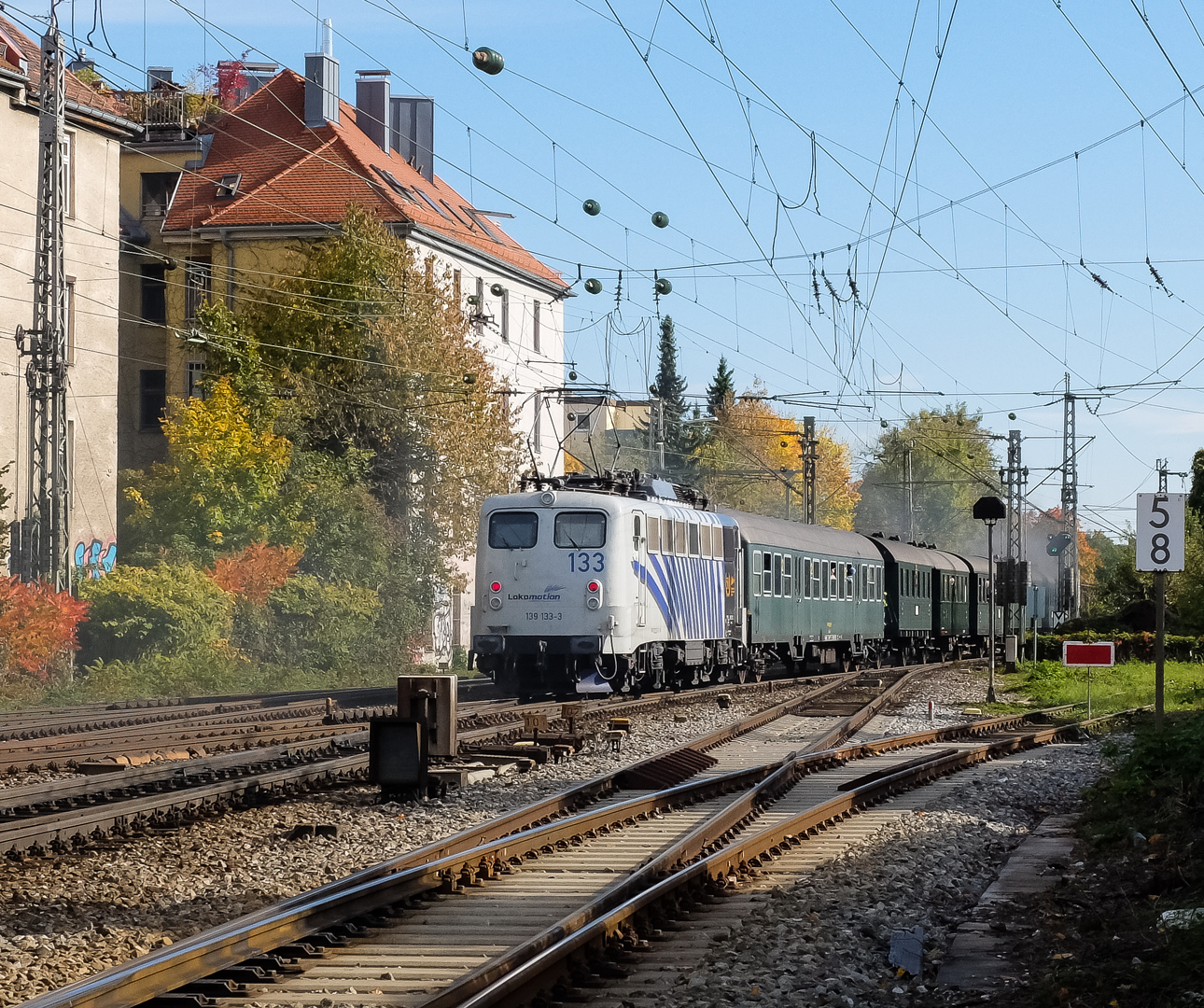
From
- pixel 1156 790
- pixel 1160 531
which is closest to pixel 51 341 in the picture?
pixel 1160 531

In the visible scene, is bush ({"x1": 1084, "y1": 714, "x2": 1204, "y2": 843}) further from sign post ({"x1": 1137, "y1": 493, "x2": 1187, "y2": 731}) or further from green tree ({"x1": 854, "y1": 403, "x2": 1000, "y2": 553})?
green tree ({"x1": 854, "y1": 403, "x2": 1000, "y2": 553})

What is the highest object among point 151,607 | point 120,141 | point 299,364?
point 120,141

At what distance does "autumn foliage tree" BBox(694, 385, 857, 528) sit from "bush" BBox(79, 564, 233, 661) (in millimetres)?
57296

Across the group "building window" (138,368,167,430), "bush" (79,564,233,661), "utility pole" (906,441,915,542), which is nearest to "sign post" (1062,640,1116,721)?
"bush" (79,564,233,661)

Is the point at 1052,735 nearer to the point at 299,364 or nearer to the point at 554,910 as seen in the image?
the point at 554,910

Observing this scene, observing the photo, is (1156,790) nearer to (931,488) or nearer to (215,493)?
(215,493)

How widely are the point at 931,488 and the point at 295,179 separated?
244ft

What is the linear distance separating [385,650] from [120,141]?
14.8 m

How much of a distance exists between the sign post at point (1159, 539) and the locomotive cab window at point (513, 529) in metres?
11.4

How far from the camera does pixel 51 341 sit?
26.4 meters

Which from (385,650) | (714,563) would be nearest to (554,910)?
(714,563)

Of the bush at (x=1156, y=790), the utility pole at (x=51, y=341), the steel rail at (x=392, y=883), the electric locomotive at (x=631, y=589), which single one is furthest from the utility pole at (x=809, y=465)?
the bush at (x=1156, y=790)

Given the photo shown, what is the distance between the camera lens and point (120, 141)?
4034cm

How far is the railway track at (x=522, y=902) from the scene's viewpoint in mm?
6781
